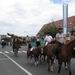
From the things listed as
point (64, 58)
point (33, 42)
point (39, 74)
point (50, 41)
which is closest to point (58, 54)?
point (64, 58)

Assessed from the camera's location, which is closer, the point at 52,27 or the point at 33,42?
the point at 33,42

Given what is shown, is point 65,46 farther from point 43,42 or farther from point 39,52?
point 43,42

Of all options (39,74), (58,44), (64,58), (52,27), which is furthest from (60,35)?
(52,27)

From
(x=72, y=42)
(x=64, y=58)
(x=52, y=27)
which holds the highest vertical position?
(x=52, y=27)

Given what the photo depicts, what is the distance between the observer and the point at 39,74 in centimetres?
1035

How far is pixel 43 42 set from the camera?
16.0m

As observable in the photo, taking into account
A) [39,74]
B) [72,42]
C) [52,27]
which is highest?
[52,27]

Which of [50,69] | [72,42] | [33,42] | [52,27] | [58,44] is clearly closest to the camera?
[72,42]

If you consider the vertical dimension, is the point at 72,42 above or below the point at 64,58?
above

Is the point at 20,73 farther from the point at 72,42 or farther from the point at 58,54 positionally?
the point at 72,42

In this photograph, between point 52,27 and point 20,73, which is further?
point 52,27

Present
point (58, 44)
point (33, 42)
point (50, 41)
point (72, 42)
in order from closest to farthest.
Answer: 1. point (72, 42)
2. point (58, 44)
3. point (50, 41)
4. point (33, 42)

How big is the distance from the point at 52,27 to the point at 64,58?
57.8 metres

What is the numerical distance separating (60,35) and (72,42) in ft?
3.77
